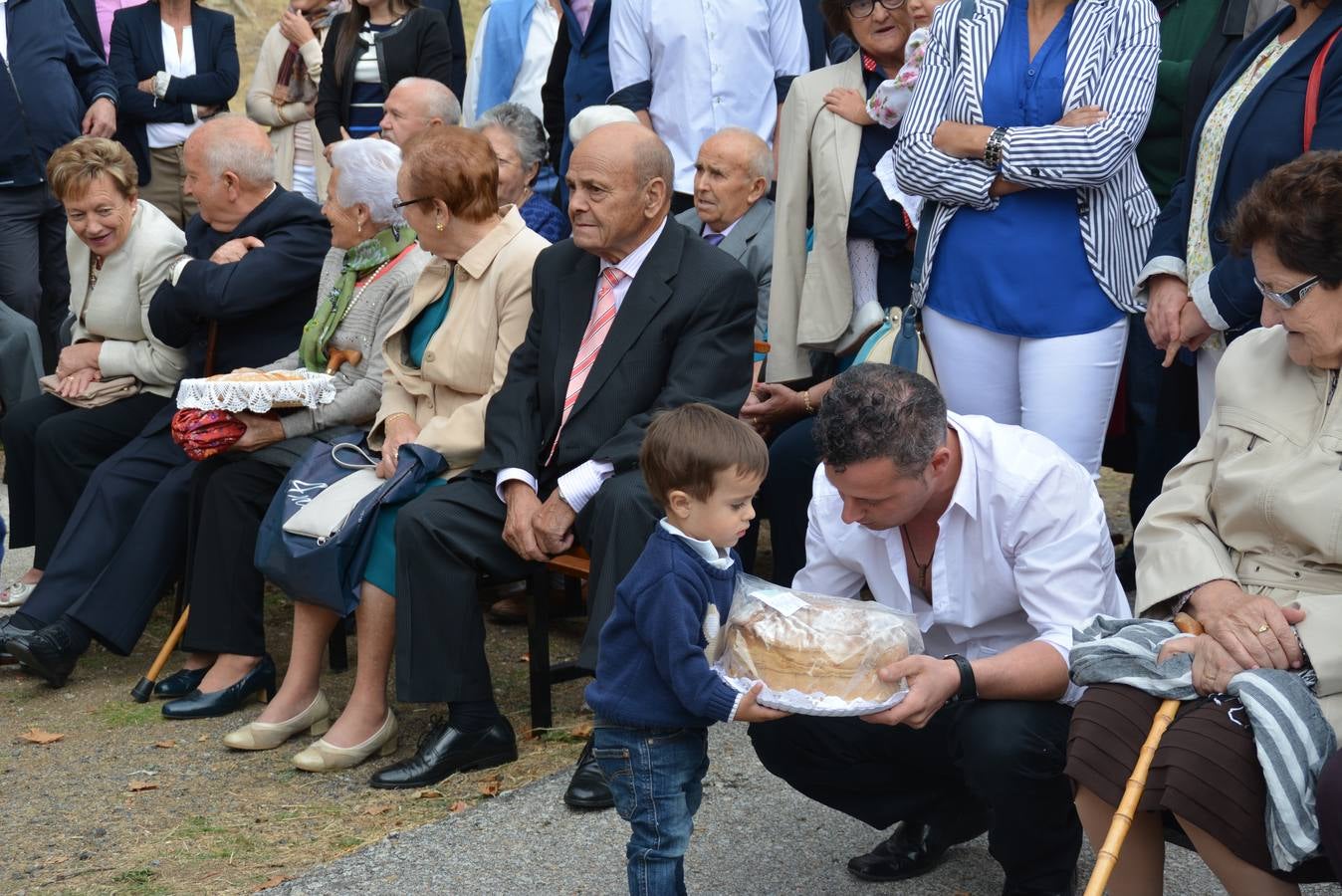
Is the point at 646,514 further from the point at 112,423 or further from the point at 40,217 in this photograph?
the point at 40,217

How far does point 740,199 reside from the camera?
577cm

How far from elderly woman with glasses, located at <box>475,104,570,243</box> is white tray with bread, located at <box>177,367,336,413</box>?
1.30 meters

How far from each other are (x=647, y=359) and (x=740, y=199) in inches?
55.1

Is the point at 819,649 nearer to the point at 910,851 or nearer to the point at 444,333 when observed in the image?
the point at 910,851

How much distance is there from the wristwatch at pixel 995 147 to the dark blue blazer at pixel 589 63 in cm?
278

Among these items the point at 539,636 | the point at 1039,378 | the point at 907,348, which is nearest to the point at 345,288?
the point at 539,636

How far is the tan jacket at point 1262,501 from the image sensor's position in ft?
10.0

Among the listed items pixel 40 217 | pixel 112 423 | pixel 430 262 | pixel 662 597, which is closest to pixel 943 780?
pixel 662 597

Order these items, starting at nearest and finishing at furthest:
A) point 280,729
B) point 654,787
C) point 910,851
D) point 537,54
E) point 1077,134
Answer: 1. point 654,787
2. point 910,851
3. point 1077,134
4. point 280,729
5. point 537,54

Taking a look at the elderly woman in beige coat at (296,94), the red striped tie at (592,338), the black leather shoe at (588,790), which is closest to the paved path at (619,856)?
the black leather shoe at (588,790)

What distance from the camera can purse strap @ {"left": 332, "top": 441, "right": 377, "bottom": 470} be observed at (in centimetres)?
506

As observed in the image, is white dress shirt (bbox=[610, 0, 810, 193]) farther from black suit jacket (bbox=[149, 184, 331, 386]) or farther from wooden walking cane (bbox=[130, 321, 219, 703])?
wooden walking cane (bbox=[130, 321, 219, 703])

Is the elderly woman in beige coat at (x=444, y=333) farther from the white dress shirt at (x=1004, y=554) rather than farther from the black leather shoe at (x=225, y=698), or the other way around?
the white dress shirt at (x=1004, y=554)

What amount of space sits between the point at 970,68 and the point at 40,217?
588 cm
